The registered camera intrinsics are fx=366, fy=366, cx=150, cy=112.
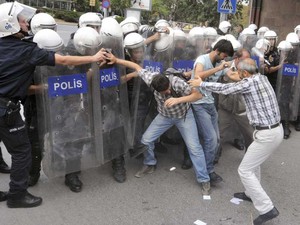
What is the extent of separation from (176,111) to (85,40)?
1.19 meters

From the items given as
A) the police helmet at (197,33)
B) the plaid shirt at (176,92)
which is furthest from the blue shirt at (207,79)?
the police helmet at (197,33)

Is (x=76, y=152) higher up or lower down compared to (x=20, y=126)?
lower down

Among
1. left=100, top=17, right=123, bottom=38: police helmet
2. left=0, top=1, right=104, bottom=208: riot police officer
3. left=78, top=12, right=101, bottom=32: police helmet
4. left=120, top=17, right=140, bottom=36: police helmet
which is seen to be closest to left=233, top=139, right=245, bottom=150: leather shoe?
left=120, top=17, right=140, bottom=36: police helmet

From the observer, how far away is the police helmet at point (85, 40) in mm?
3459

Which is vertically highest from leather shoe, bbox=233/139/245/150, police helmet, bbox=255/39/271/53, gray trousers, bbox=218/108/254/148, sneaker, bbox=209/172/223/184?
police helmet, bbox=255/39/271/53

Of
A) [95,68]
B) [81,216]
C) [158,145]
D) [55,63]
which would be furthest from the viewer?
[158,145]

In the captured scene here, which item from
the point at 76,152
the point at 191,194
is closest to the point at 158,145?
the point at 191,194

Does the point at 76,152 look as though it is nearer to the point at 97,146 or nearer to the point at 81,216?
the point at 97,146

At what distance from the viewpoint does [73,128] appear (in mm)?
3645

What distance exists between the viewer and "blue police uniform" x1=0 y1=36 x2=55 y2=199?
310 cm

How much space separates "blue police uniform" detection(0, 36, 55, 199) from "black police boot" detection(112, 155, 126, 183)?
1.07 m

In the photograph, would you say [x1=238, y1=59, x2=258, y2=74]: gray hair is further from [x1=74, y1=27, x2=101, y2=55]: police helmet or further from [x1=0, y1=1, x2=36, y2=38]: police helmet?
[x1=0, y1=1, x2=36, y2=38]: police helmet

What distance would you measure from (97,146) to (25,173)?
77 cm

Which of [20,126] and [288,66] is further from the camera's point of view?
[288,66]
